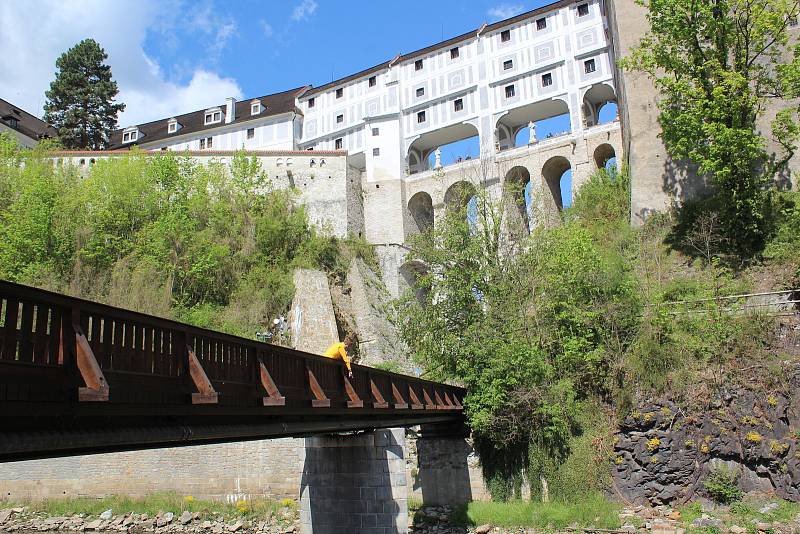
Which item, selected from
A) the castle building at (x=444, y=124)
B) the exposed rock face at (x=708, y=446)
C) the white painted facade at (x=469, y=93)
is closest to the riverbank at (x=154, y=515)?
the exposed rock face at (x=708, y=446)

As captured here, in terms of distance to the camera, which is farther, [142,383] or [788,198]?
[788,198]

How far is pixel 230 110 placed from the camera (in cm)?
5078

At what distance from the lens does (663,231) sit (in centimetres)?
2655

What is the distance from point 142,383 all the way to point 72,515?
825 inches

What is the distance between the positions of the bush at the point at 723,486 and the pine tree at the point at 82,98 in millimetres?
44503

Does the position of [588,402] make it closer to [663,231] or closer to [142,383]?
[663,231]

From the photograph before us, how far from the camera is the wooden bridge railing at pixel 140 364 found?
5.94m

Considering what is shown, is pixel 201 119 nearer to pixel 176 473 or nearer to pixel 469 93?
pixel 469 93

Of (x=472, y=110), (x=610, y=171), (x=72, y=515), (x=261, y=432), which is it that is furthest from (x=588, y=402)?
(x=472, y=110)

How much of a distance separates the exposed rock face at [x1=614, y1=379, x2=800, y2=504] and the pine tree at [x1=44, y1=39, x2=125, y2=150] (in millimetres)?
41979

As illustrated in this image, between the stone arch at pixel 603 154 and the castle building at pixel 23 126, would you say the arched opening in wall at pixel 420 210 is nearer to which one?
the stone arch at pixel 603 154

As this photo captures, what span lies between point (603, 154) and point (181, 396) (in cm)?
3361

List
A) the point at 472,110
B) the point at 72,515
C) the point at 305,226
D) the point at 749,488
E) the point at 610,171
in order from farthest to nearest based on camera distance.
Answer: the point at 472,110, the point at 305,226, the point at 610,171, the point at 72,515, the point at 749,488

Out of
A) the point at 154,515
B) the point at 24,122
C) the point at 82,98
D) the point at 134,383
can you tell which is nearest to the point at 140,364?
the point at 134,383
